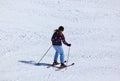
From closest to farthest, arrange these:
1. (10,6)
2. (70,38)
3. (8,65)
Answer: (8,65), (70,38), (10,6)

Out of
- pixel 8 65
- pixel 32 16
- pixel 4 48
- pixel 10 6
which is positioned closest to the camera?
pixel 8 65

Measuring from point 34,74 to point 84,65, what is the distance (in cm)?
246

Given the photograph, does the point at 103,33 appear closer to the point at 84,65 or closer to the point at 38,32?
the point at 38,32

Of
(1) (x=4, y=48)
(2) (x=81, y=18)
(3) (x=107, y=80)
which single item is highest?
(2) (x=81, y=18)

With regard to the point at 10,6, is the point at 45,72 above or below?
below

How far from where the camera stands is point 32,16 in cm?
2106

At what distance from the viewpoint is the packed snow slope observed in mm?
13281

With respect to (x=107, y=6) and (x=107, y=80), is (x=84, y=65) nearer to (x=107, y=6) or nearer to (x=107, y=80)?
(x=107, y=80)

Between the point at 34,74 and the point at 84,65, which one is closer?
the point at 34,74

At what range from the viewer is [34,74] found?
12930mm

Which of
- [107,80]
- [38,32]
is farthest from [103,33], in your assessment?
[107,80]

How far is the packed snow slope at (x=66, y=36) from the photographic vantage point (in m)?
13.3

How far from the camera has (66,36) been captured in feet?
59.5

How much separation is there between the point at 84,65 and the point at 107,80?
5.18ft
